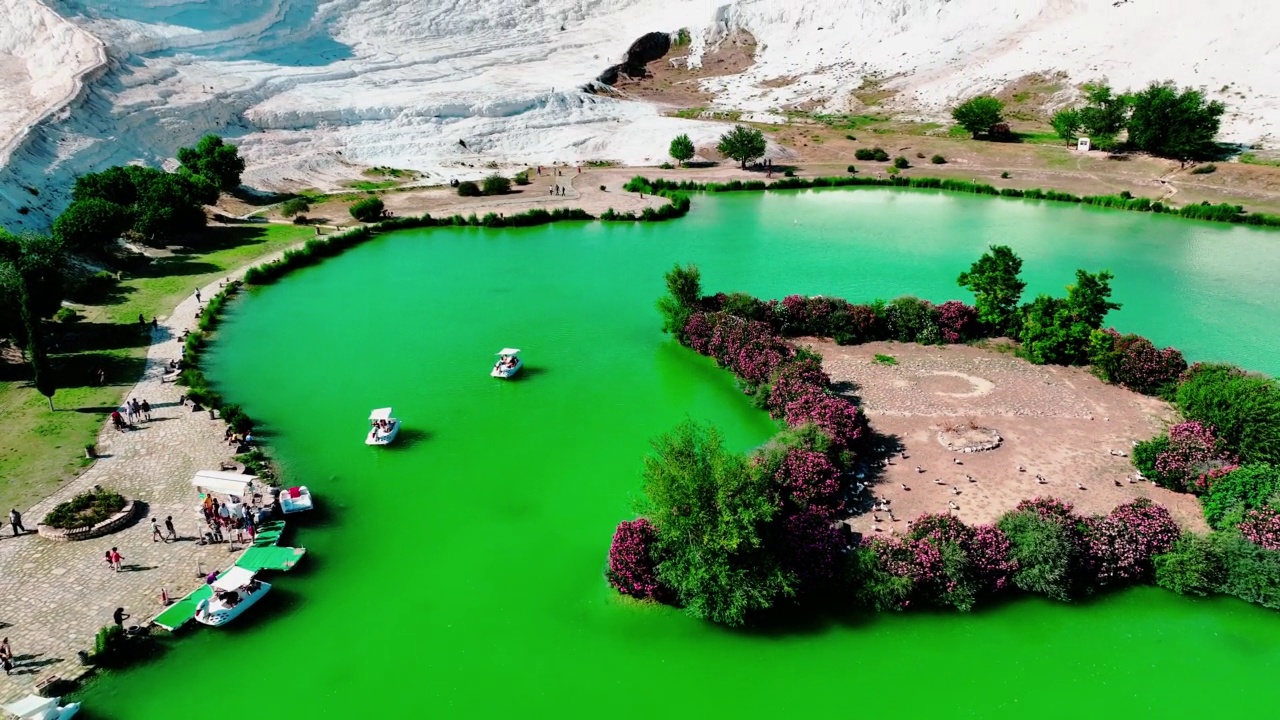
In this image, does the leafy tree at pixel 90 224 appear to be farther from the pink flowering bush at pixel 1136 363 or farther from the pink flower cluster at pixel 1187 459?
the pink flower cluster at pixel 1187 459

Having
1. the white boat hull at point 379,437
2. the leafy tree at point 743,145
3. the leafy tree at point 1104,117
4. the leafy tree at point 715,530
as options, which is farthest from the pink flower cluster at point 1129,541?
the leafy tree at point 1104,117

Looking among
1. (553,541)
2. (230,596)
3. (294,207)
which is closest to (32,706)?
(230,596)

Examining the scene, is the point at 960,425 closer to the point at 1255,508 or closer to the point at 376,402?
the point at 1255,508

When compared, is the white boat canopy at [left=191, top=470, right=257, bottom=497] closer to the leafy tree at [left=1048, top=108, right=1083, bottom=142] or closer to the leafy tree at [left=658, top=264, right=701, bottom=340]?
the leafy tree at [left=658, top=264, right=701, bottom=340]

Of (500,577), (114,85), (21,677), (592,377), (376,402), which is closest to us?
(21,677)

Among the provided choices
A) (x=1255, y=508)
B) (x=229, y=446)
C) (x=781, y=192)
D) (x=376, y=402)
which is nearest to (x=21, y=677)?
(x=229, y=446)

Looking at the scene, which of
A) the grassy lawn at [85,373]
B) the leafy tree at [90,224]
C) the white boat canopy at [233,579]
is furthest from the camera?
the leafy tree at [90,224]

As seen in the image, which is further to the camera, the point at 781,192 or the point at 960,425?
the point at 781,192
